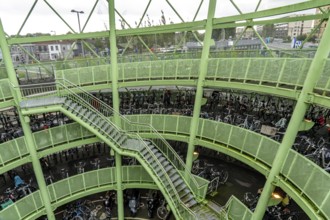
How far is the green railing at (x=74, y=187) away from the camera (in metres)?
13.8

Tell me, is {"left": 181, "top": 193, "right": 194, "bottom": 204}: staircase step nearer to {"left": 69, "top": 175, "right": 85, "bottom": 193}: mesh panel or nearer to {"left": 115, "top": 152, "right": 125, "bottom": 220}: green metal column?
{"left": 115, "top": 152, "right": 125, "bottom": 220}: green metal column

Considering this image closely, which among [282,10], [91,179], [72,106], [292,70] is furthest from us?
[91,179]

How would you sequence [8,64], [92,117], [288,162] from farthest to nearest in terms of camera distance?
[92,117] < [8,64] < [288,162]

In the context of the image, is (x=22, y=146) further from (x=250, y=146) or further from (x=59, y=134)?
(x=250, y=146)

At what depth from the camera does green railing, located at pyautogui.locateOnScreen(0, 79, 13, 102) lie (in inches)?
496

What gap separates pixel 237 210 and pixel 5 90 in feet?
47.1

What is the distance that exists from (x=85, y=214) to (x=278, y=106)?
→ 61.8ft

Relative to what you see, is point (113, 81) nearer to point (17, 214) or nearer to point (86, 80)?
point (86, 80)

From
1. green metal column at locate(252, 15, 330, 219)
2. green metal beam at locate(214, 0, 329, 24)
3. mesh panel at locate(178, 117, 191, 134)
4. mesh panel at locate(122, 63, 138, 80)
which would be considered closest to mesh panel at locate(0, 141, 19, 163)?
mesh panel at locate(122, 63, 138, 80)

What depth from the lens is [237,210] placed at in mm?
12289

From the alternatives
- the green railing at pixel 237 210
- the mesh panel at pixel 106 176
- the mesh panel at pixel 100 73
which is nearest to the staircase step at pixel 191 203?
the green railing at pixel 237 210

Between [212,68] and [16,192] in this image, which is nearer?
[212,68]

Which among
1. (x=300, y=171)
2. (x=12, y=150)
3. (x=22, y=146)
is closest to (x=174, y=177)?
(x=300, y=171)

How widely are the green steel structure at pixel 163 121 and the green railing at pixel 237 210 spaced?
62mm
